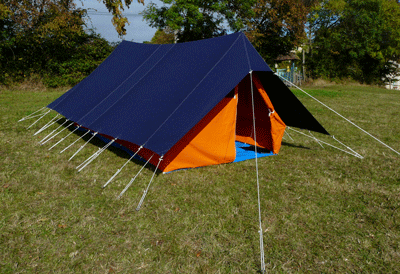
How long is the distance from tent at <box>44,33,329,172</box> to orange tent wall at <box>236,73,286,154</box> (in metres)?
0.02

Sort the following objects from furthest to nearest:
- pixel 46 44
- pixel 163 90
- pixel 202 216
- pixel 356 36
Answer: pixel 356 36, pixel 46 44, pixel 163 90, pixel 202 216

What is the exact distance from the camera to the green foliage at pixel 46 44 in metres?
13.5

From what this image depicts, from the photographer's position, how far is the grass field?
8.60ft

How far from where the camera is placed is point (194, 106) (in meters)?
4.16

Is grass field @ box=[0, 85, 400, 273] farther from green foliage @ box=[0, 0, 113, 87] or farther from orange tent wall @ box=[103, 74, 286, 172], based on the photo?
green foliage @ box=[0, 0, 113, 87]

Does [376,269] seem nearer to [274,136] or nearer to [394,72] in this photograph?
[274,136]

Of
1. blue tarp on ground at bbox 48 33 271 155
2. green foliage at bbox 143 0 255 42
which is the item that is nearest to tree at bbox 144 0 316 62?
green foliage at bbox 143 0 255 42

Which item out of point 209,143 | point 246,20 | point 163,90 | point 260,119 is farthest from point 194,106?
point 246,20

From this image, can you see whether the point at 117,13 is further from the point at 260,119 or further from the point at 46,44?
the point at 260,119

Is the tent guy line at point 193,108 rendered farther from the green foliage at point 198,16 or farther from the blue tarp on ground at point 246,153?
the green foliage at point 198,16

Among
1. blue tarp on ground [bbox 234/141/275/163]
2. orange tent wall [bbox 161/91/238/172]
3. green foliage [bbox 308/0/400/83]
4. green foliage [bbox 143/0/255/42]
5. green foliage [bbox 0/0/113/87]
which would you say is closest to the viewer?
orange tent wall [bbox 161/91/238/172]

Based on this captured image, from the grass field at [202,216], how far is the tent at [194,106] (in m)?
0.34

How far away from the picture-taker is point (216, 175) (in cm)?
437

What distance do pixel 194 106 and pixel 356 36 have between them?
2597 cm
